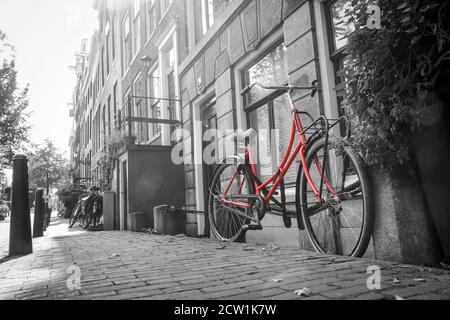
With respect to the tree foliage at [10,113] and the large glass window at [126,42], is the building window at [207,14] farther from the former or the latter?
the tree foliage at [10,113]

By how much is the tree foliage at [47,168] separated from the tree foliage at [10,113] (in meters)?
19.9

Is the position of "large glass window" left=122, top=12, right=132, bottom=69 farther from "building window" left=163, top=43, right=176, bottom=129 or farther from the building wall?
the building wall

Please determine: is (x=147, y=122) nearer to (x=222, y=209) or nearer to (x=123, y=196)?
(x=123, y=196)

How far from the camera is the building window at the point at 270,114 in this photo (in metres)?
5.33

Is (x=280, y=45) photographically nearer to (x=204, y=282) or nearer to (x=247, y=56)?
(x=247, y=56)

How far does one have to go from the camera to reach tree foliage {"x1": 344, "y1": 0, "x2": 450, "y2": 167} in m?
2.39

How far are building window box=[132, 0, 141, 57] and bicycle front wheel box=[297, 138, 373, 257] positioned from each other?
37.9 ft

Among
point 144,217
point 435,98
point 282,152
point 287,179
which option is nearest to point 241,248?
point 287,179

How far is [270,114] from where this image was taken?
5.64 metres

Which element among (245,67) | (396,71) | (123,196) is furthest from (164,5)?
(396,71)

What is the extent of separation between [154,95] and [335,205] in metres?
9.96

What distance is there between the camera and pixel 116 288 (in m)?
2.36

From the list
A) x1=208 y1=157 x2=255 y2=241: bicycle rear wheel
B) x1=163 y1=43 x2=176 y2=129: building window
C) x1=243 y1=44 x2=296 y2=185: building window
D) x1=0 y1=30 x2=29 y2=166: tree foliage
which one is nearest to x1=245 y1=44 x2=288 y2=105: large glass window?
x1=243 y1=44 x2=296 y2=185: building window

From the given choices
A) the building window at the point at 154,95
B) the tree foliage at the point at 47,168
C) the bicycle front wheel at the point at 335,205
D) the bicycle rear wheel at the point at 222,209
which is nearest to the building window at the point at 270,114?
the bicycle rear wheel at the point at 222,209
